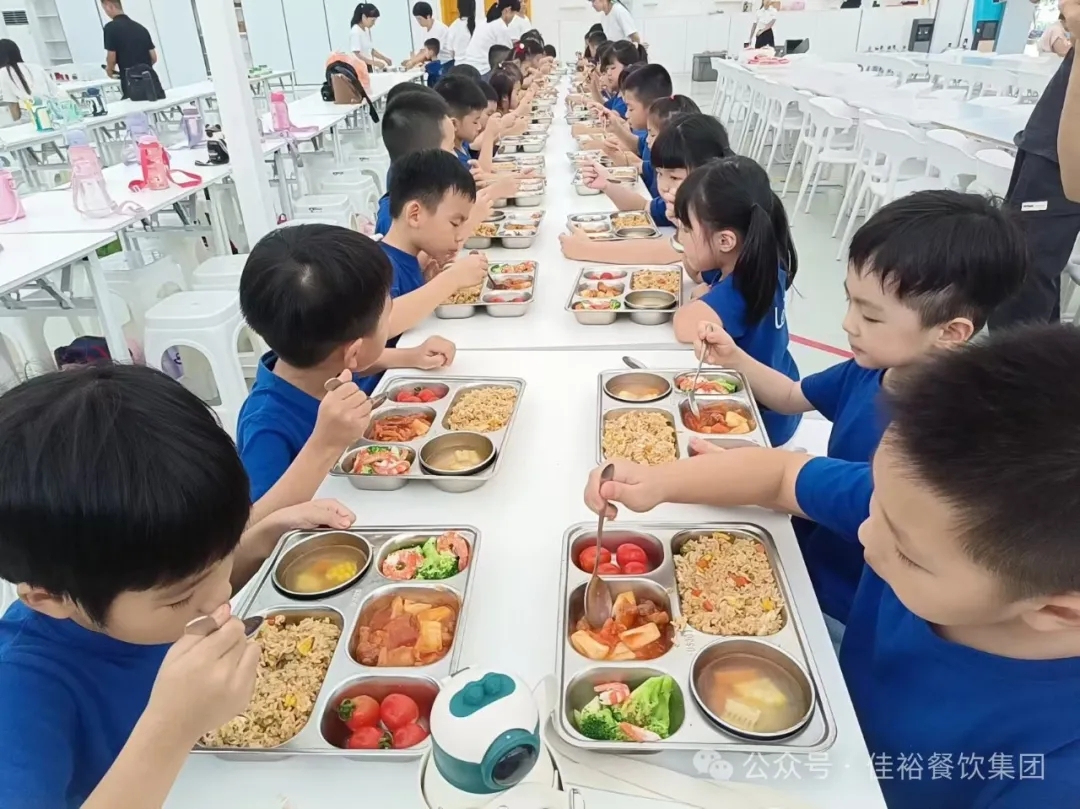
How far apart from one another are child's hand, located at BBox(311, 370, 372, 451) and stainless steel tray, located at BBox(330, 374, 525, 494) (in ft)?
0.22

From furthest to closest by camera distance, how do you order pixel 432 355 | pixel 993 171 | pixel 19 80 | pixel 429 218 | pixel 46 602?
1. pixel 19 80
2. pixel 993 171
3. pixel 429 218
4. pixel 432 355
5. pixel 46 602

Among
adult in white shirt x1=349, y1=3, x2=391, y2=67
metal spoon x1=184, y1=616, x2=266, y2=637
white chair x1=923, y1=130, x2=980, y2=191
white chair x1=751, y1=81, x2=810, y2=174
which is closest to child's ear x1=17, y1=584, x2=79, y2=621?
metal spoon x1=184, y1=616, x2=266, y2=637

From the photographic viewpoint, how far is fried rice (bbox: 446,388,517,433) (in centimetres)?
139

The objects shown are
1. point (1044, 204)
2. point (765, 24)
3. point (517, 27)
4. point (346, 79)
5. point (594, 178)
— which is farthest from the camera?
point (765, 24)

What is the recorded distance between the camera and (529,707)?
2.02 feet

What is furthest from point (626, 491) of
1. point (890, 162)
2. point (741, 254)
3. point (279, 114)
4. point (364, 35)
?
point (364, 35)

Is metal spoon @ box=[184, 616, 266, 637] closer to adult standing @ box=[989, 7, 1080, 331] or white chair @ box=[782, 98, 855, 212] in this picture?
adult standing @ box=[989, 7, 1080, 331]

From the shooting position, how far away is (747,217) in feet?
5.71

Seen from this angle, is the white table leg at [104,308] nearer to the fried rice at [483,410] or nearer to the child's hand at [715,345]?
the fried rice at [483,410]

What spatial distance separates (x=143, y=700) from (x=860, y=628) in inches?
37.6

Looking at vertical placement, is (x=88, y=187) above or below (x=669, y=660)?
above

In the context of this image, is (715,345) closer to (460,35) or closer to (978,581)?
(978,581)

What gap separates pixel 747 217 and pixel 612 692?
129 centimetres

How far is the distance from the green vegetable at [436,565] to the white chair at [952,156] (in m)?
3.26
